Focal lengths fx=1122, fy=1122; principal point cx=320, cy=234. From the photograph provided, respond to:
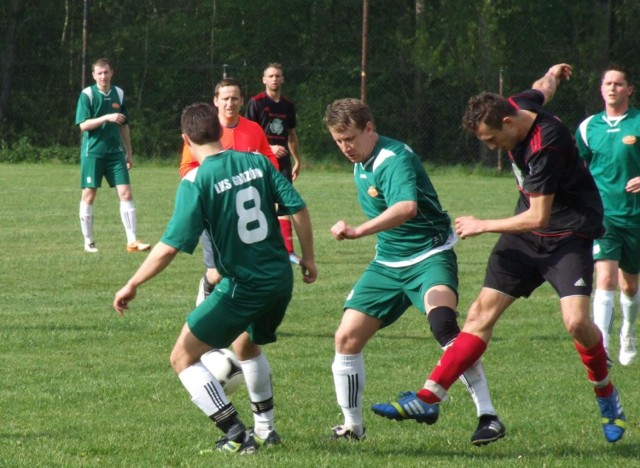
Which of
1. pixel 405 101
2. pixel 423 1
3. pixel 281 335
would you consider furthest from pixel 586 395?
pixel 423 1

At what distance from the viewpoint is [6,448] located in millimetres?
5344

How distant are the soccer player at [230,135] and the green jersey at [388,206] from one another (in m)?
2.41

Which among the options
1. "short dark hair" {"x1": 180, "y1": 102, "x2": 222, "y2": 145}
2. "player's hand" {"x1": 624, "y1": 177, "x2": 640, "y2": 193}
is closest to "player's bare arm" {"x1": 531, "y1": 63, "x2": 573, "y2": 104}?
"player's hand" {"x1": 624, "y1": 177, "x2": 640, "y2": 193}

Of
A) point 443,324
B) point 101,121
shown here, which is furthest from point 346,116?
point 101,121

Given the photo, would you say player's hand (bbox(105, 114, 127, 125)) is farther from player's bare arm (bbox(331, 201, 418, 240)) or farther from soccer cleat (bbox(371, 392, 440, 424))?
soccer cleat (bbox(371, 392, 440, 424))

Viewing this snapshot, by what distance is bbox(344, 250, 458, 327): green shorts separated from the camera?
5.52 m

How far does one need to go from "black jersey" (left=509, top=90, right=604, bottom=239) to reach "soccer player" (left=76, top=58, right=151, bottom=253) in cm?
851

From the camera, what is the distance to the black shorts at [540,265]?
543 cm

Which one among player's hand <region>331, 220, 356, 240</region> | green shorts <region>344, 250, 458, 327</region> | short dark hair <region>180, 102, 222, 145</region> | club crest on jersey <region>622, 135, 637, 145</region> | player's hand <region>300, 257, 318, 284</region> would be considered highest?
short dark hair <region>180, 102, 222, 145</region>

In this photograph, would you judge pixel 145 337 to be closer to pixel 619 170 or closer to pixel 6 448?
pixel 6 448

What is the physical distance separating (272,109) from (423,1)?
20.7 metres

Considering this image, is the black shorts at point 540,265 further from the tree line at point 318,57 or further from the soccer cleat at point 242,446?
the tree line at point 318,57

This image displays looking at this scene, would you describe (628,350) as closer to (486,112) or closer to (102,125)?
(486,112)

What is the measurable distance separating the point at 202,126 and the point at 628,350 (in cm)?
401
